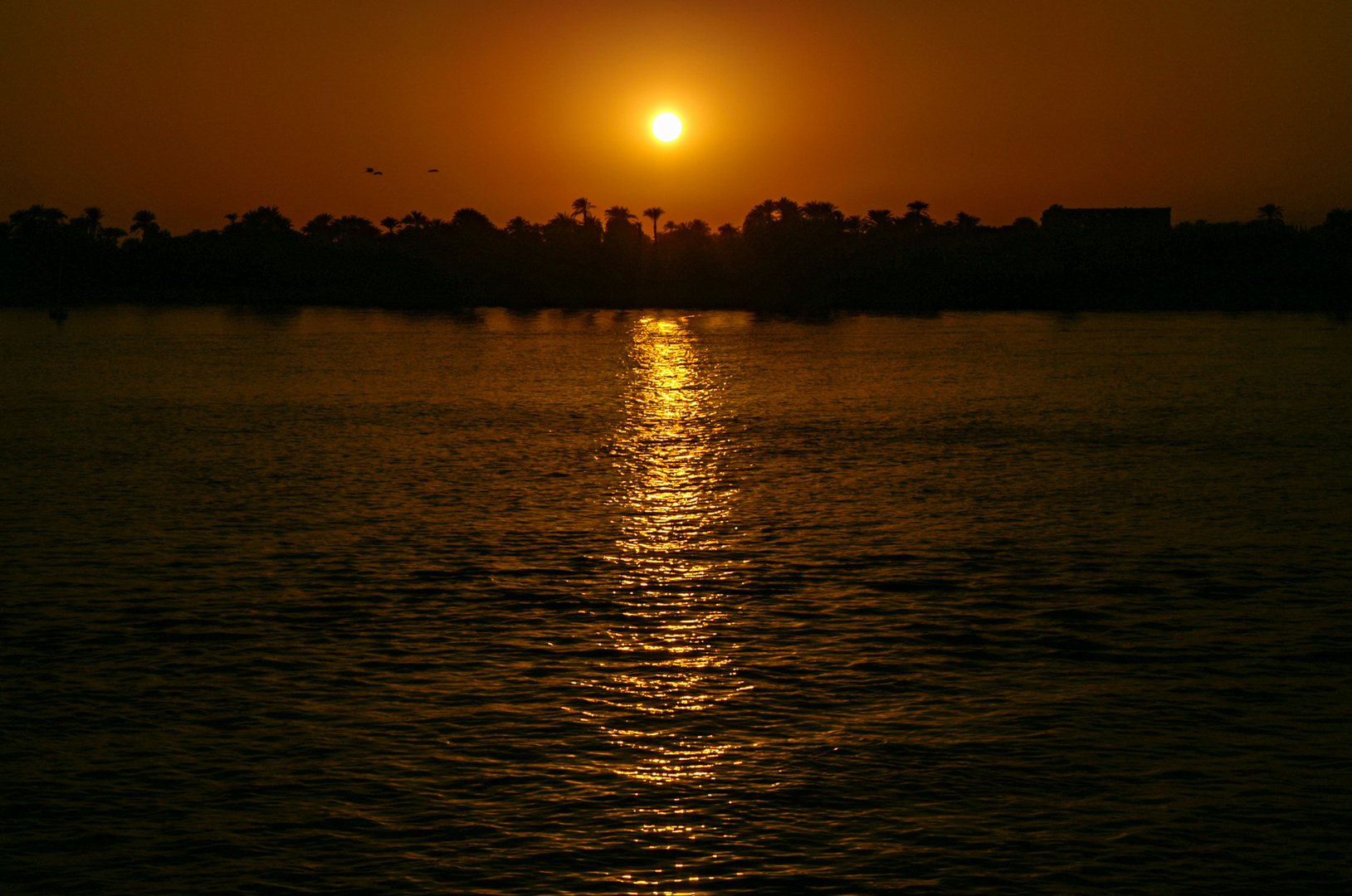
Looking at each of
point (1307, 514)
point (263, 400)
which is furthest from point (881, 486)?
point (263, 400)

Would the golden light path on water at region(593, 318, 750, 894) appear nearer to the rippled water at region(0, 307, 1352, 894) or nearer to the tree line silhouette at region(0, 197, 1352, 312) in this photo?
the rippled water at region(0, 307, 1352, 894)

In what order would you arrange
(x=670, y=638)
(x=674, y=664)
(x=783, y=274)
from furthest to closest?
1. (x=783, y=274)
2. (x=670, y=638)
3. (x=674, y=664)

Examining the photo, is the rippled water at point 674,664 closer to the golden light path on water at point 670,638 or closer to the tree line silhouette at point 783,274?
the golden light path on water at point 670,638

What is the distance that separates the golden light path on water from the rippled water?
2.8 inches

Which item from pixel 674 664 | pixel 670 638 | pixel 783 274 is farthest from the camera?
pixel 783 274

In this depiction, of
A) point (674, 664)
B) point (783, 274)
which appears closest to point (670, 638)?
point (674, 664)

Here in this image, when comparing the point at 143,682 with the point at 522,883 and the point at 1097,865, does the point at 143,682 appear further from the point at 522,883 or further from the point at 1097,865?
the point at 1097,865

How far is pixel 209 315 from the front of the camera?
14338 cm

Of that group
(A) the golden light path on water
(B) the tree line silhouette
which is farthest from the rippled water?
(B) the tree line silhouette

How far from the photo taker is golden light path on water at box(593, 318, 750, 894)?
435 inches

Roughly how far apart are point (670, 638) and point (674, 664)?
110 centimetres

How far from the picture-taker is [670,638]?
613 inches

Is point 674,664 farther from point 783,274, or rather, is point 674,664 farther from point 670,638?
point 783,274

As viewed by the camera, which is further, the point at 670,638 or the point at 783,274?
the point at 783,274
